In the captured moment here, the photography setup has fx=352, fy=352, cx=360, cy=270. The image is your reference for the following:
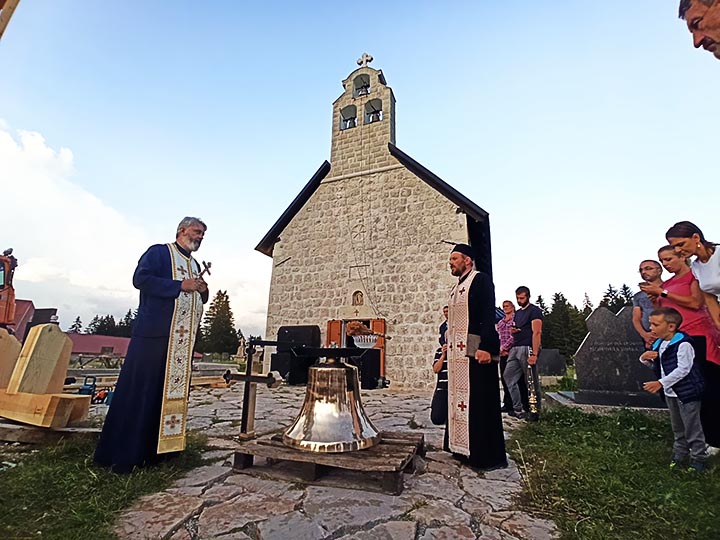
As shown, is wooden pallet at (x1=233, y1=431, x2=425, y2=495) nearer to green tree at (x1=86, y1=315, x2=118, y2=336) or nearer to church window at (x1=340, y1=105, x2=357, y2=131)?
church window at (x1=340, y1=105, x2=357, y2=131)

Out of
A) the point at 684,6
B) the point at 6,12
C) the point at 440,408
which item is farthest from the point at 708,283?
the point at 6,12

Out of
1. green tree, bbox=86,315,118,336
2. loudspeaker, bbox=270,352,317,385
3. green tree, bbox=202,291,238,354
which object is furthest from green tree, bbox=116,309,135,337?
loudspeaker, bbox=270,352,317,385

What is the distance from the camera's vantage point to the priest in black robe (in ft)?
10.1

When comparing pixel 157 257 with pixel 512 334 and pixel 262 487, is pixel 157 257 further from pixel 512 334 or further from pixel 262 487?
pixel 512 334

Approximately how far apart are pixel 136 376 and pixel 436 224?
30.6ft

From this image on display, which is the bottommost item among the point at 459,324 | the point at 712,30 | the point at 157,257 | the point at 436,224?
the point at 459,324

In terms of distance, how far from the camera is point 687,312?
312 centimetres

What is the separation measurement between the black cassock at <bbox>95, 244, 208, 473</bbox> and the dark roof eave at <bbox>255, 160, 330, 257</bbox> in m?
10.2

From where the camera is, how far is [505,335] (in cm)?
600

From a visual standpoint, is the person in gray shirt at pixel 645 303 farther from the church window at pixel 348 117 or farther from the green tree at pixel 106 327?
the green tree at pixel 106 327

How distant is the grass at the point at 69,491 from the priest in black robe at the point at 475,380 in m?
2.36

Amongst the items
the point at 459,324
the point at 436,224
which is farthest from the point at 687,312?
the point at 436,224

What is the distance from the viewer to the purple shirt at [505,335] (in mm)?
5832

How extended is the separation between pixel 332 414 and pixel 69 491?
1.79 m
